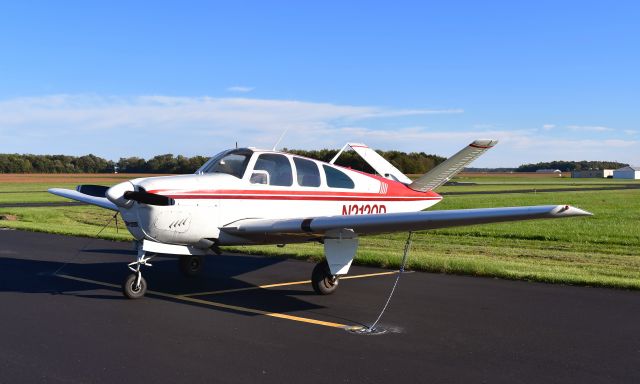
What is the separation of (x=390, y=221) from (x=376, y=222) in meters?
0.19

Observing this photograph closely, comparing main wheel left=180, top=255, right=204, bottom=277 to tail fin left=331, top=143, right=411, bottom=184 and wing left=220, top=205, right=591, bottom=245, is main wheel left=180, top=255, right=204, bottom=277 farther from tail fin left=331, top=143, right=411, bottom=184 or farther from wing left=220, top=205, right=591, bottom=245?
tail fin left=331, top=143, right=411, bottom=184

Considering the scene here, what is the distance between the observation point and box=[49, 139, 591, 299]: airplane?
8.05m

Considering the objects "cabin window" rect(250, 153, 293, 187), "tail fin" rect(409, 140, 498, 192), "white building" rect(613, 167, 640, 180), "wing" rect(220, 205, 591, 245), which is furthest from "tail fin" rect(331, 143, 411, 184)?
"white building" rect(613, 167, 640, 180)

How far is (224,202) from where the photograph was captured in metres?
8.90

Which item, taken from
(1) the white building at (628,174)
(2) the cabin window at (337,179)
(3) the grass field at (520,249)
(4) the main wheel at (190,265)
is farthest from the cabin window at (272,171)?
(1) the white building at (628,174)

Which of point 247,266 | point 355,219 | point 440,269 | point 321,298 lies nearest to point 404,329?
point 355,219

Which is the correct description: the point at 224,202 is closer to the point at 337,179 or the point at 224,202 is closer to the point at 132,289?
the point at 132,289

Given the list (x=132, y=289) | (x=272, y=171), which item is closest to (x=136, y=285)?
(x=132, y=289)

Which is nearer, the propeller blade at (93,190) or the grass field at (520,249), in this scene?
the propeller blade at (93,190)

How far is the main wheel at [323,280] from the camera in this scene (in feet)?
30.3

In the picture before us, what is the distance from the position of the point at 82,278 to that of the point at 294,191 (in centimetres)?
434

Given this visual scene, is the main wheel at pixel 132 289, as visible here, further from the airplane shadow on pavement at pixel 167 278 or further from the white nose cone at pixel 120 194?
the white nose cone at pixel 120 194

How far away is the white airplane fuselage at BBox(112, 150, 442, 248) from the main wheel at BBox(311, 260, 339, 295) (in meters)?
0.89

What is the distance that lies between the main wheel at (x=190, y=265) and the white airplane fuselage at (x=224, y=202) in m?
2.13
